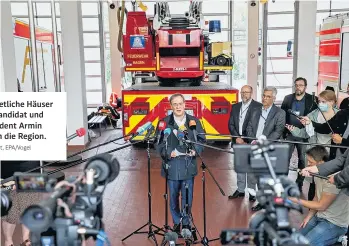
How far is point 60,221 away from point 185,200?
269 cm

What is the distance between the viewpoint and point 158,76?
9023 mm

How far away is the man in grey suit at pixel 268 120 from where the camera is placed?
5.45 meters

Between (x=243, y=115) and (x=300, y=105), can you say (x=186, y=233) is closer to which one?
(x=243, y=115)

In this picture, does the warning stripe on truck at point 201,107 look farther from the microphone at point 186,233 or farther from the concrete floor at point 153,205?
the microphone at point 186,233

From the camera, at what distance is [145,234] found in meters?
4.82

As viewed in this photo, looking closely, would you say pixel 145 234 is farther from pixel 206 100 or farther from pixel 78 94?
pixel 78 94

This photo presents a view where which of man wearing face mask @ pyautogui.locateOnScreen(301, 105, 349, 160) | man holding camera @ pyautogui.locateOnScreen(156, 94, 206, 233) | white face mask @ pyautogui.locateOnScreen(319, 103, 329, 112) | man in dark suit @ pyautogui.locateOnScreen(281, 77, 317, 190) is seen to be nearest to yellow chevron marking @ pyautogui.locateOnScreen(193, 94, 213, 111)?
man in dark suit @ pyautogui.locateOnScreen(281, 77, 317, 190)

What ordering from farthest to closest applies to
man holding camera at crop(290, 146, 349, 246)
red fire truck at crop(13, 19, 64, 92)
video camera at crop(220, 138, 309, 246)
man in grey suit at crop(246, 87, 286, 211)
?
red fire truck at crop(13, 19, 64, 92), man in grey suit at crop(246, 87, 286, 211), man holding camera at crop(290, 146, 349, 246), video camera at crop(220, 138, 309, 246)

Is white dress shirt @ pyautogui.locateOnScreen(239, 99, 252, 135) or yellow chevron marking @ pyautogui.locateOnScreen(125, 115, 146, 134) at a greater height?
white dress shirt @ pyautogui.locateOnScreen(239, 99, 252, 135)

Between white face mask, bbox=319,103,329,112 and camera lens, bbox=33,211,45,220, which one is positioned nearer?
camera lens, bbox=33,211,45,220

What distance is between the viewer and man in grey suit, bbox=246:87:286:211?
5445 millimetres

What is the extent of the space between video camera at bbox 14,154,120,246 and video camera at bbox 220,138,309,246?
0.64 m

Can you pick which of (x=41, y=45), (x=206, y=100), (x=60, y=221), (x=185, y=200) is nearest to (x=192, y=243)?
(x=185, y=200)

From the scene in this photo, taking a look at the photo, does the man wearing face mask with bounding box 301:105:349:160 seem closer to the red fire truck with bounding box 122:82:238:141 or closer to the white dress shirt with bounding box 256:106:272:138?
the white dress shirt with bounding box 256:106:272:138
